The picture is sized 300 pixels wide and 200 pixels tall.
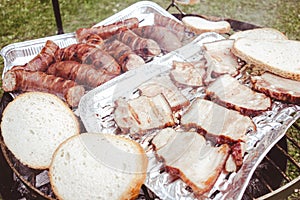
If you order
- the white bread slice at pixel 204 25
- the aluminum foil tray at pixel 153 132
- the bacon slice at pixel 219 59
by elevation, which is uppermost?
the white bread slice at pixel 204 25

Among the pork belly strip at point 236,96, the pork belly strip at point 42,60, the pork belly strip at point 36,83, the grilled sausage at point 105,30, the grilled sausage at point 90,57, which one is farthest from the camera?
the grilled sausage at point 105,30

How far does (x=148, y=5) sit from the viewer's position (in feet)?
11.7

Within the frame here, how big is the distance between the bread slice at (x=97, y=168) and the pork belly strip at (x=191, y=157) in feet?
0.43

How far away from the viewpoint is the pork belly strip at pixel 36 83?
2668mm

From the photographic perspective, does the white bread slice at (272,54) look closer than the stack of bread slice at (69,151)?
No

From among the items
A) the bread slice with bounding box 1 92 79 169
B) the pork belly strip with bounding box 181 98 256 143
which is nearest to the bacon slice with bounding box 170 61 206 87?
the pork belly strip with bounding box 181 98 256 143

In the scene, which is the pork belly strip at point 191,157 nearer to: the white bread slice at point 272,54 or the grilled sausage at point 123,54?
the grilled sausage at point 123,54

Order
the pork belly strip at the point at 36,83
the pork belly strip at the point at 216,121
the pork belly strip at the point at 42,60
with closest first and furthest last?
the pork belly strip at the point at 216,121
the pork belly strip at the point at 36,83
the pork belly strip at the point at 42,60

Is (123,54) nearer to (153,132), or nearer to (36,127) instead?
(153,132)

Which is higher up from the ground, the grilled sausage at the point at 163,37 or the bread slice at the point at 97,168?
the grilled sausage at the point at 163,37

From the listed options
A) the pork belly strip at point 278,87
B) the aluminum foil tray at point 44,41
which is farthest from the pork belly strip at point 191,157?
the aluminum foil tray at point 44,41

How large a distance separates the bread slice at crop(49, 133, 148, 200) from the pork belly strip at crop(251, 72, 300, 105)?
0.96 metres

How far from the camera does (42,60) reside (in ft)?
9.58

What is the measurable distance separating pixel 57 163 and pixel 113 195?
35 centimetres
